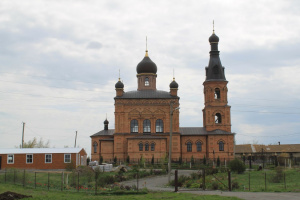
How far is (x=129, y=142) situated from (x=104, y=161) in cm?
432

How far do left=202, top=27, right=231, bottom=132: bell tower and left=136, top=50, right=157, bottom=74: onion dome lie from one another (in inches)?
310

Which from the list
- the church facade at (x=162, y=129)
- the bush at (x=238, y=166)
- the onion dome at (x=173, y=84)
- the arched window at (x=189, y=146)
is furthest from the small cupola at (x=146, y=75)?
the bush at (x=238, y=166)

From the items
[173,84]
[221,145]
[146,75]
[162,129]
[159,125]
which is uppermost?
[146,75]

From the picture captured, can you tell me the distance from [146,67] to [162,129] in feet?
32.8

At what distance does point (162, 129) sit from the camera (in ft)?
180

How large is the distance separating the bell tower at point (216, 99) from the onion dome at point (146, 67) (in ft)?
25.8

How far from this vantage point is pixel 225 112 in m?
55.9

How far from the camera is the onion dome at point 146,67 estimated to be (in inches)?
2331

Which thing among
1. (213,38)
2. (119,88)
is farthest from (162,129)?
(213,38)

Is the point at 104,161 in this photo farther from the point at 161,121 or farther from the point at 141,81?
the point at 141,81

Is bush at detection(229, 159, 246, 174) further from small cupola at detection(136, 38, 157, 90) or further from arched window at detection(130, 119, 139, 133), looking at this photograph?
small cupola at detection(136, 38, 157, 90)

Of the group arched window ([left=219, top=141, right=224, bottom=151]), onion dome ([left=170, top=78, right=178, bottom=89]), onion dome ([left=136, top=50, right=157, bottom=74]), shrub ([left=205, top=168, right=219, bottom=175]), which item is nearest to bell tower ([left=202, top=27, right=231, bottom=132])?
arched window ([left=219, top=141, right=224, bottom=151])

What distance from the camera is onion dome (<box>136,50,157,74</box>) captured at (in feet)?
194

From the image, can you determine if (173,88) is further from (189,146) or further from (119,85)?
(189,146)
